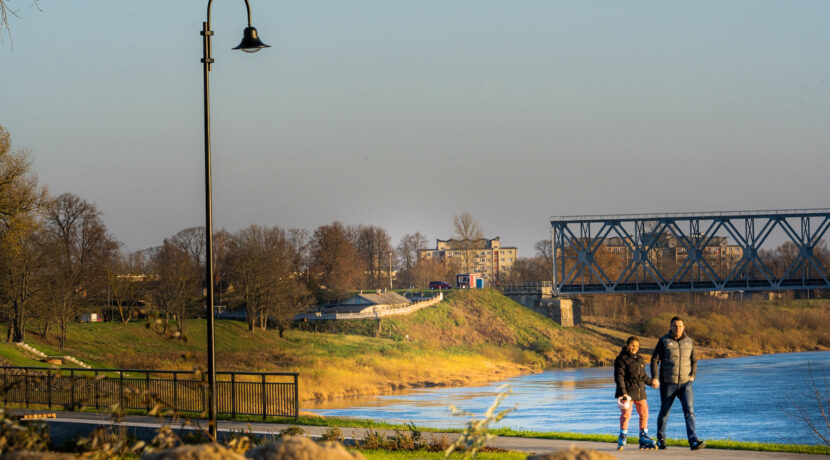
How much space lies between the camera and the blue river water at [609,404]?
3531 cm

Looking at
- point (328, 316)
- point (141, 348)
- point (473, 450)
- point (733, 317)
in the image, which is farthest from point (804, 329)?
point (473, 450)

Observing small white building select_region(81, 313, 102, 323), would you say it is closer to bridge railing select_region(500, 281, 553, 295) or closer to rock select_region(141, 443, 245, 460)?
bridge railing select_region(500, 281, 553, 295)

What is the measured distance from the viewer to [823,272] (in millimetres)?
85375

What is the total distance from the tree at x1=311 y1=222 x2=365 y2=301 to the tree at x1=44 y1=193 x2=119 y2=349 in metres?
24.9

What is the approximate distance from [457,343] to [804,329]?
3808cm

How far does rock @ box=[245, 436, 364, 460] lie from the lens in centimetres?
675

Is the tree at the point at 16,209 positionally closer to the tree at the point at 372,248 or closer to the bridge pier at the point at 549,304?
the bridge pier at the point at 549,304

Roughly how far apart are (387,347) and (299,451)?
69.1 m

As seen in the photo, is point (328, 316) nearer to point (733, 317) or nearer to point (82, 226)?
point (82, 226)

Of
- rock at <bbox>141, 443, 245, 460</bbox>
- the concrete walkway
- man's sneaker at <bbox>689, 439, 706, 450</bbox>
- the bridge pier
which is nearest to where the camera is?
rock at <bbox>141, 443, 245, 460</bbox>

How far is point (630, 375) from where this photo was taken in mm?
16266

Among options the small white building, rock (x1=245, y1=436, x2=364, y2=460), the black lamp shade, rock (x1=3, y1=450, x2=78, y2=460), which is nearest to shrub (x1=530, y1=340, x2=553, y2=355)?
the small white building

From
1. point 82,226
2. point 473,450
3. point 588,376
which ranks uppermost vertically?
point 82,226

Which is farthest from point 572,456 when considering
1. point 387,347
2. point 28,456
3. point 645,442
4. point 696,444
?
point 387,347
